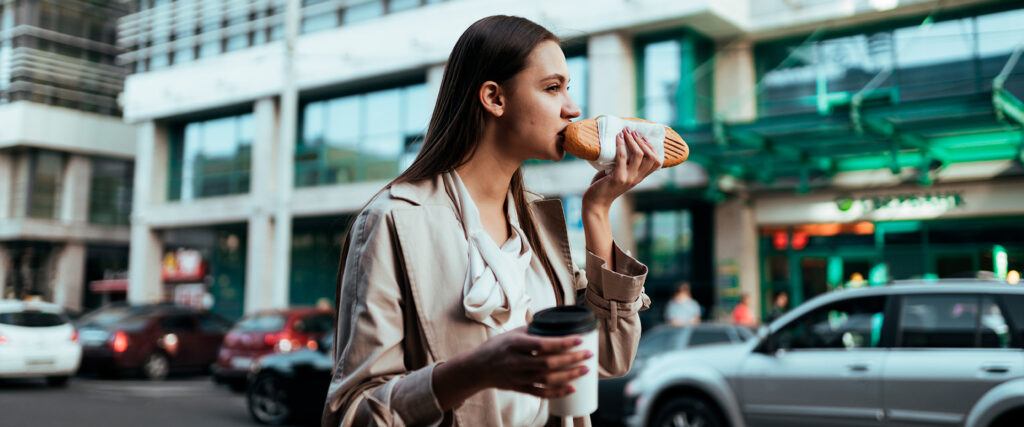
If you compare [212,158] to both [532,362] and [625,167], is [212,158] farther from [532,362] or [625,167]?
[532,362]

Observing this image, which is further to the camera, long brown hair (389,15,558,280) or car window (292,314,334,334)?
car window (292,314,334,334)

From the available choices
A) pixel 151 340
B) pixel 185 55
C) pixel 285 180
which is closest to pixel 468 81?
pixel 285 180

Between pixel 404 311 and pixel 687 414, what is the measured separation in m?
6.64

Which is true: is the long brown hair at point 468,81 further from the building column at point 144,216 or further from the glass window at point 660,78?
the building column at point 144,216

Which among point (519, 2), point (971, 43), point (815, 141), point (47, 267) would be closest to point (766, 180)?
point (815, 141)

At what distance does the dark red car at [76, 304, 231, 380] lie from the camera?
54.5 feet

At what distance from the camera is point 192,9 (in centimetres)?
2923

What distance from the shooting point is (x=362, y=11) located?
2506 cm

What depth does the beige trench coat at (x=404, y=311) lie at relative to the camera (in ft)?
4.81

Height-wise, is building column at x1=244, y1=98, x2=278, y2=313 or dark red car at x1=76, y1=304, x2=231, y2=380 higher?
building column at x1=244, y1=98, x2=278, y2=313

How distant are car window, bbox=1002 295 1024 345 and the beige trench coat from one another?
5463 millimetres

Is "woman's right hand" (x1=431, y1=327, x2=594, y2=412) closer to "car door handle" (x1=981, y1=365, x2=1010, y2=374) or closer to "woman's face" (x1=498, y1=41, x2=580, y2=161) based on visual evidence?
"woman's face" (x1=498, y1=41, x2=580, y2=161)

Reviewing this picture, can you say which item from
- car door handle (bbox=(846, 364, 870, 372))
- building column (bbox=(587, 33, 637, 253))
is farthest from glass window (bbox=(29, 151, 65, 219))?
car door handle (bbox=(846, 364, 870, 372))

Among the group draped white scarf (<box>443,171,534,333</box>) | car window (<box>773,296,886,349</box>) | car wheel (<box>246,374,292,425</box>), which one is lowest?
car wheel (<box>246,374,292,425</box>)
